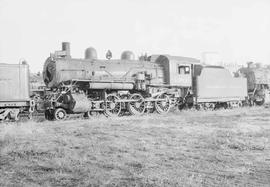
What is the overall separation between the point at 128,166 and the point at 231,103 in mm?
16254

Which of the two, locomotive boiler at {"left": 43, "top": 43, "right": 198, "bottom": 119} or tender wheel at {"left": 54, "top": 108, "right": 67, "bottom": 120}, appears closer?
tender wheel at {"left": 54, "top": 108, "right": 67, "bottom": 120}

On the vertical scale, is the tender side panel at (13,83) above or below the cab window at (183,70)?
below

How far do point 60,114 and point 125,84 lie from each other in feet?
10.7

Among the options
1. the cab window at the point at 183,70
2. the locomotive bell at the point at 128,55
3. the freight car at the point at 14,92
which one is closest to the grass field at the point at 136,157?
the freight car at the point at 14,92

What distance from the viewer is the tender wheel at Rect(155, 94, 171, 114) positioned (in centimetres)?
1619

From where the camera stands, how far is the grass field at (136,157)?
4527 millimetres

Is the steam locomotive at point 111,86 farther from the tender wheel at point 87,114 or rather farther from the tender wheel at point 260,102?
→ the tender wheel at point 260,102

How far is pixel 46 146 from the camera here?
7.08 m

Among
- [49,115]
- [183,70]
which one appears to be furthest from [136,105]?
[49,115]

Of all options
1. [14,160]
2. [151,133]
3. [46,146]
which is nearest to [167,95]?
[151,133]

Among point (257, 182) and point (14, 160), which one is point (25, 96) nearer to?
point (14, 160)

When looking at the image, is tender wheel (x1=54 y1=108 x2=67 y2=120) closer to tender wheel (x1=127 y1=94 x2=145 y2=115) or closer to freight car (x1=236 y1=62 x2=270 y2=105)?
tender wheel (x1=127 y1=94 x2=145 y2=115)

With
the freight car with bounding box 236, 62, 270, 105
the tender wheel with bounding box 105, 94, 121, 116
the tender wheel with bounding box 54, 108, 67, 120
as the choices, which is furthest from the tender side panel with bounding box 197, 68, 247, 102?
the tender wheel with bounding box 54, 108, 67, 120

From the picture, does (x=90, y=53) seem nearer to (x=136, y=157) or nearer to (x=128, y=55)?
(x=128, y=55)
